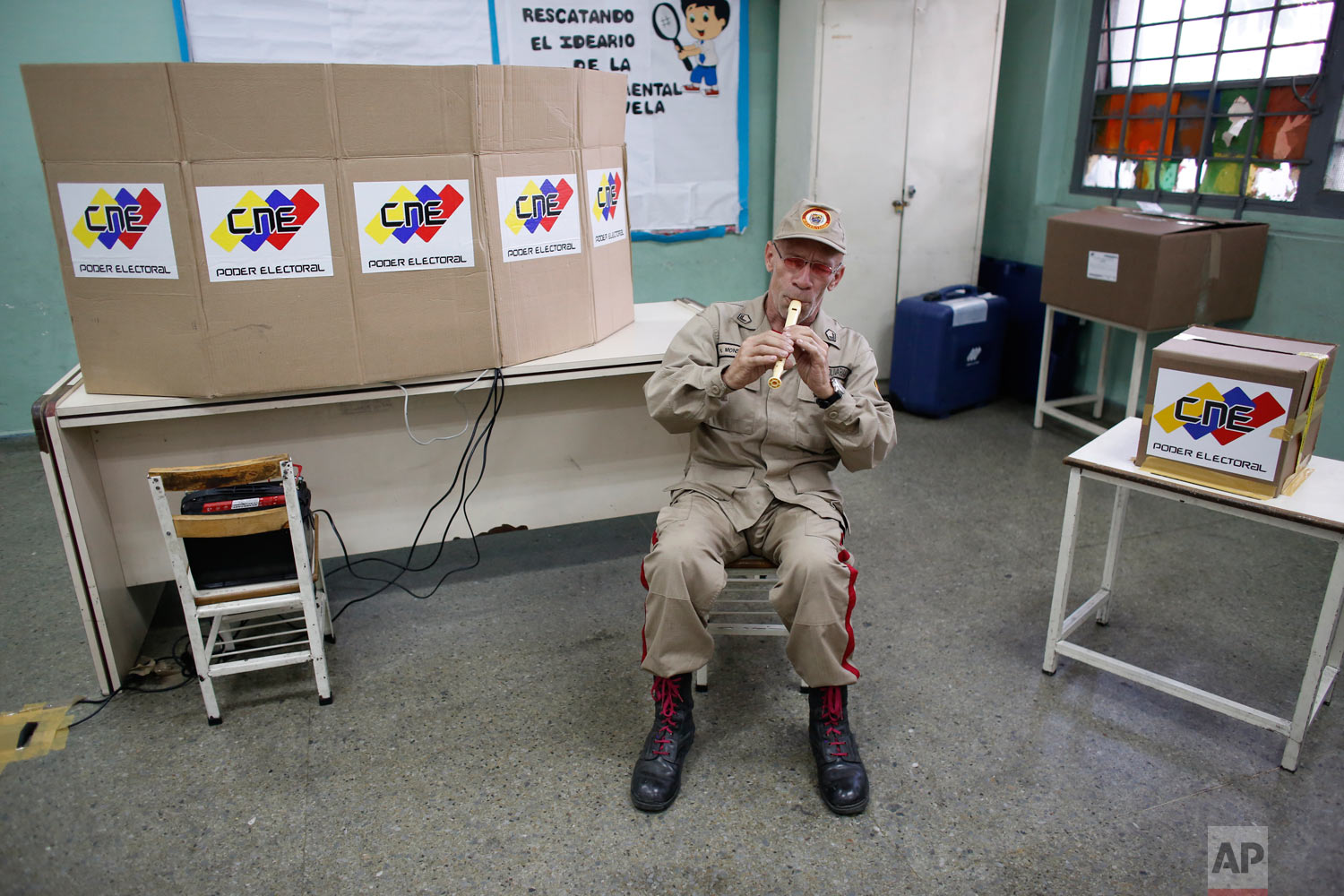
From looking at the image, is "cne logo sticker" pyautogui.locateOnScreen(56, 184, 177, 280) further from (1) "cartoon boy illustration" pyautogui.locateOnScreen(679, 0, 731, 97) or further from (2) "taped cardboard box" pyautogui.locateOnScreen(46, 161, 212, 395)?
(1) "cartoon boy illustration" pyautogui.locateOnScreen(679, 0, 731, 97)

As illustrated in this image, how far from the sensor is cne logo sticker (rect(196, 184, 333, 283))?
185 cm

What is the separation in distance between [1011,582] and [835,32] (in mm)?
2457

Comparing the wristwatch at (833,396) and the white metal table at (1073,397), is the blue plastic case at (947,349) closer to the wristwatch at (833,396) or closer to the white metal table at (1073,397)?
the white metal table at (1073,397)

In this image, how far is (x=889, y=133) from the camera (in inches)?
152

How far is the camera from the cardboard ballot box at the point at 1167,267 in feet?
10.1

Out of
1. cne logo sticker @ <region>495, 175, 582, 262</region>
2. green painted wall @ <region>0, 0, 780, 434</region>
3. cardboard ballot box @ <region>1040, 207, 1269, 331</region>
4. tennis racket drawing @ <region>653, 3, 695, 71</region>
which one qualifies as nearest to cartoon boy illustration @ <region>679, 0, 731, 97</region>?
tennis racket drawing @ <region>653, 3, 695, 71</region>

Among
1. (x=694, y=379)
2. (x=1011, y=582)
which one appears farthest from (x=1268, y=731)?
(x=694, y=379)

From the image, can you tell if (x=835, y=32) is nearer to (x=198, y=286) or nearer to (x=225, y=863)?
(x=198, y=286)

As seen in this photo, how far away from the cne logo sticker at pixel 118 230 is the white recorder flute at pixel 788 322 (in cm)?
131

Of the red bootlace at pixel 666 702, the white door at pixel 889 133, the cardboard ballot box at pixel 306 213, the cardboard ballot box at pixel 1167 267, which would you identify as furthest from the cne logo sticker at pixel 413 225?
the cardboard ballot box at pixel 1167 267

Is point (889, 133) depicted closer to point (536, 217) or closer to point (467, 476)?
point (536, 217)

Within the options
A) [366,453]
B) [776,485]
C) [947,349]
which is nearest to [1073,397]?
[947,349]

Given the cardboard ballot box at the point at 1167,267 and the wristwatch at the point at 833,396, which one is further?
the cardboard ballot box at the point at 1167,267

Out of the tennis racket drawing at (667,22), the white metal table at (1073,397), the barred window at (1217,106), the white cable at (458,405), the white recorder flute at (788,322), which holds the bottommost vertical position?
the white metal table at (1073,397)
